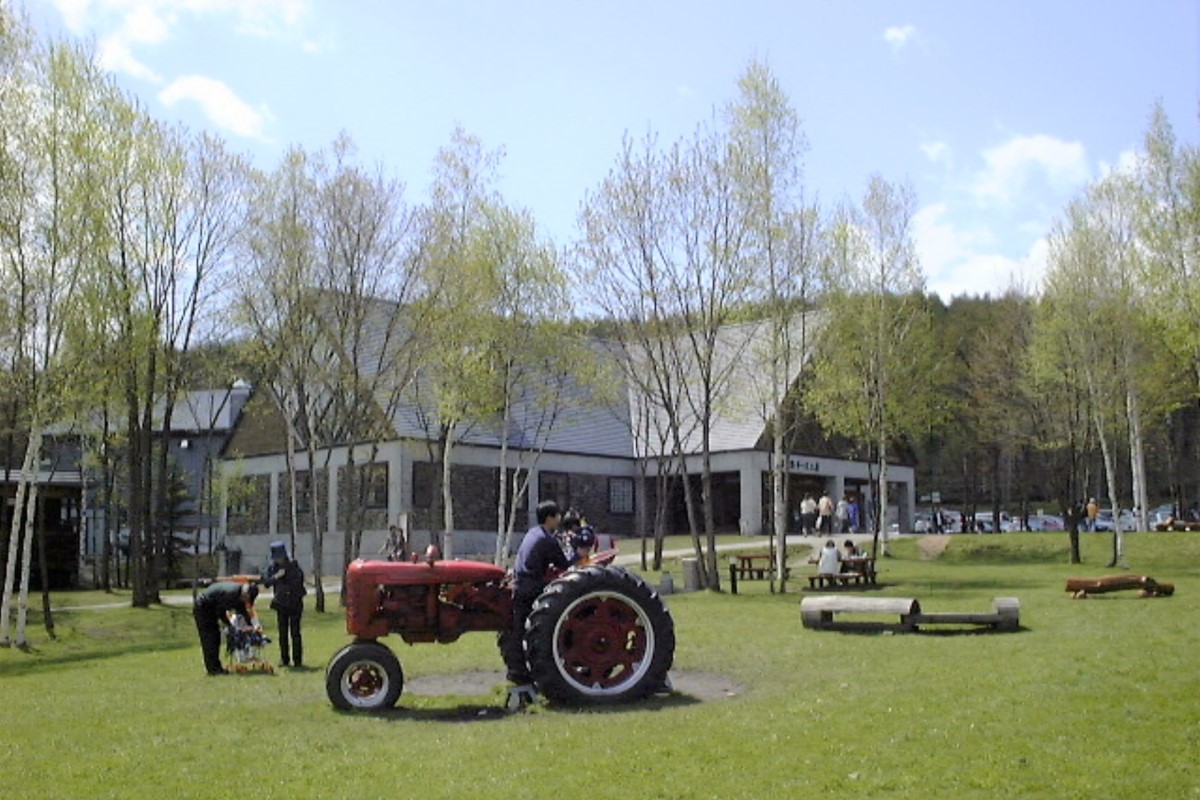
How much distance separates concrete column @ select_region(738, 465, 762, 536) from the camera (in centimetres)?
4616

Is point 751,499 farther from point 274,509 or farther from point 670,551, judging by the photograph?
point 274,509

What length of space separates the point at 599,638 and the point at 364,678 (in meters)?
2.32

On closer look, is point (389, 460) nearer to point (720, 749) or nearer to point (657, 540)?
point (657, 540)

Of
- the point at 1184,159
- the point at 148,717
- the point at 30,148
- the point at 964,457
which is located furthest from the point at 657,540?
the point at 964,457

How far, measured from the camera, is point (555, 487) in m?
46.2

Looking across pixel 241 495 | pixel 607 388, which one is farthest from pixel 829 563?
pixel 241 495

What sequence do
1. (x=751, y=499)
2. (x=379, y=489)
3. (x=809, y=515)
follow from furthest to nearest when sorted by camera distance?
(x=751, y=499) < (x=809, y=515) < (x=379, y=489)

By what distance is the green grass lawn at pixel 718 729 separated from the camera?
8148mm

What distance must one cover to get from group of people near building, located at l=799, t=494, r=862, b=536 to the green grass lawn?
25374 millimetres

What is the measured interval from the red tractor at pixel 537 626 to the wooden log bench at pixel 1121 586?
11.7 meters

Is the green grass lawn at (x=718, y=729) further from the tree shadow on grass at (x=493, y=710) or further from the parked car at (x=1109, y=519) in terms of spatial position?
the parked car at (x=1109, y=519)

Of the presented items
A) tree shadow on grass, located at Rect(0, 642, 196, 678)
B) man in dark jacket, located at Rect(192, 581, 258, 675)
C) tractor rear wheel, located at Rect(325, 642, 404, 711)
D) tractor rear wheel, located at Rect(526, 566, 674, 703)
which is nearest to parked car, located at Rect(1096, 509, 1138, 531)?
tree shadow on grass, located at Rect(0, 642, 196, 678)

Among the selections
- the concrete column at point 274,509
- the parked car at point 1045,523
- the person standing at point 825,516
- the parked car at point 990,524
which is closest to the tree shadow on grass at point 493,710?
the person standing at point 825,516

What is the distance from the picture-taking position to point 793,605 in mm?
22469
